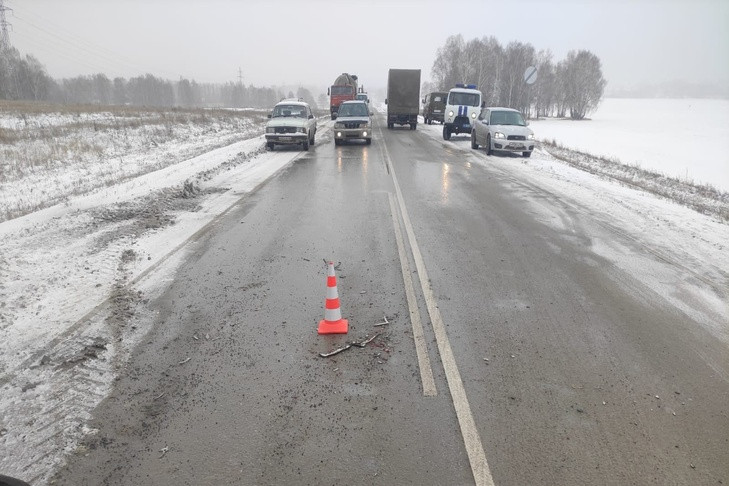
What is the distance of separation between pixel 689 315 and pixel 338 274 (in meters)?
4.23

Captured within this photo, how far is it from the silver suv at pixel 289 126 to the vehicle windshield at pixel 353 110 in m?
2.74

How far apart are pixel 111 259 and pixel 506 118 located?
17654 mm

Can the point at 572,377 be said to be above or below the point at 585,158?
below

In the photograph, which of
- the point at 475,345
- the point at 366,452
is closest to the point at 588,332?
the point at 475,345

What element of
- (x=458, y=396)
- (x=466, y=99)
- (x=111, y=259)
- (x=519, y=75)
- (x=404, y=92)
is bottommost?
(x=458, y=396)

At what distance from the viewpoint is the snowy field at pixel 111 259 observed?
3529mm

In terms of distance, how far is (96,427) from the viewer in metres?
3.22

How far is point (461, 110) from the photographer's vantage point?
26703 mm

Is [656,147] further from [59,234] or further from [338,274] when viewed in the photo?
[59,234]

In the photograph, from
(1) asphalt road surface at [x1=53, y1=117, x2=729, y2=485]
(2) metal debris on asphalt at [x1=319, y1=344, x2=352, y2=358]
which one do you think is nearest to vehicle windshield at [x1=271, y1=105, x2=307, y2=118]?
(1) asphalt road surface at [x1=53, y1=117, x2=729, y2=485]

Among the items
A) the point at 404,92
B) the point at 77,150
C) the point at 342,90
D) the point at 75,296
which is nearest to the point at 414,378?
the point at 75,296

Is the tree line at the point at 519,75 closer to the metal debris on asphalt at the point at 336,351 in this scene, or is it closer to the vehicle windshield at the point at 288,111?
the vehicle windshield at the point at 288,111

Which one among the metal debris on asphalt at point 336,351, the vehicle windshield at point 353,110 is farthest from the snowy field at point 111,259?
the vehicle windshield at point 353,110

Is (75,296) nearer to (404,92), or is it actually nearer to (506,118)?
(506,118)
